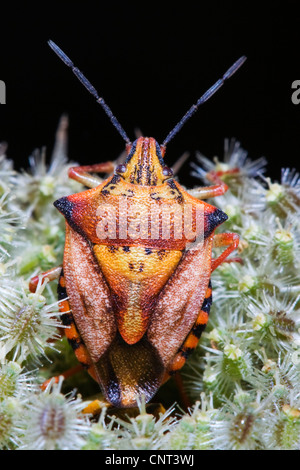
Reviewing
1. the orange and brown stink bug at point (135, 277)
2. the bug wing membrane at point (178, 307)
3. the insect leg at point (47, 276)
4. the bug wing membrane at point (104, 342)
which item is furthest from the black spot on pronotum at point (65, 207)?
the bug wing membrane at point (178, 307)

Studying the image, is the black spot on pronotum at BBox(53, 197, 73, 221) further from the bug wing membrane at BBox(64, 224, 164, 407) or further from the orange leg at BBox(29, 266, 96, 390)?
the orange leg at BBox(29, 266, 96, 390)

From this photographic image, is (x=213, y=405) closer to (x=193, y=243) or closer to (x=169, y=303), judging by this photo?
(x=169, y=303)

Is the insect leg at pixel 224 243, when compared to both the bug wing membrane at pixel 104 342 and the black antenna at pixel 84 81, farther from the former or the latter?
the black antenna at pixel 84 81

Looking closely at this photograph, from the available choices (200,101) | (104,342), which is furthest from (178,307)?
(200,101)

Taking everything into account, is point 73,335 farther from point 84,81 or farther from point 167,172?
point 84,81

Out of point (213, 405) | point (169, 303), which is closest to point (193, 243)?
point (169, 303)

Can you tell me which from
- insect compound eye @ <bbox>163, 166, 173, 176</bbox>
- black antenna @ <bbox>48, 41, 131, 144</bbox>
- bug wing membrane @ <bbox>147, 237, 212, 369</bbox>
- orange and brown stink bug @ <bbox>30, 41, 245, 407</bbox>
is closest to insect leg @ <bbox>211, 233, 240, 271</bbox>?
orange and brown stink bug @ <bbox>30, 41, 245, 407</bbox>
